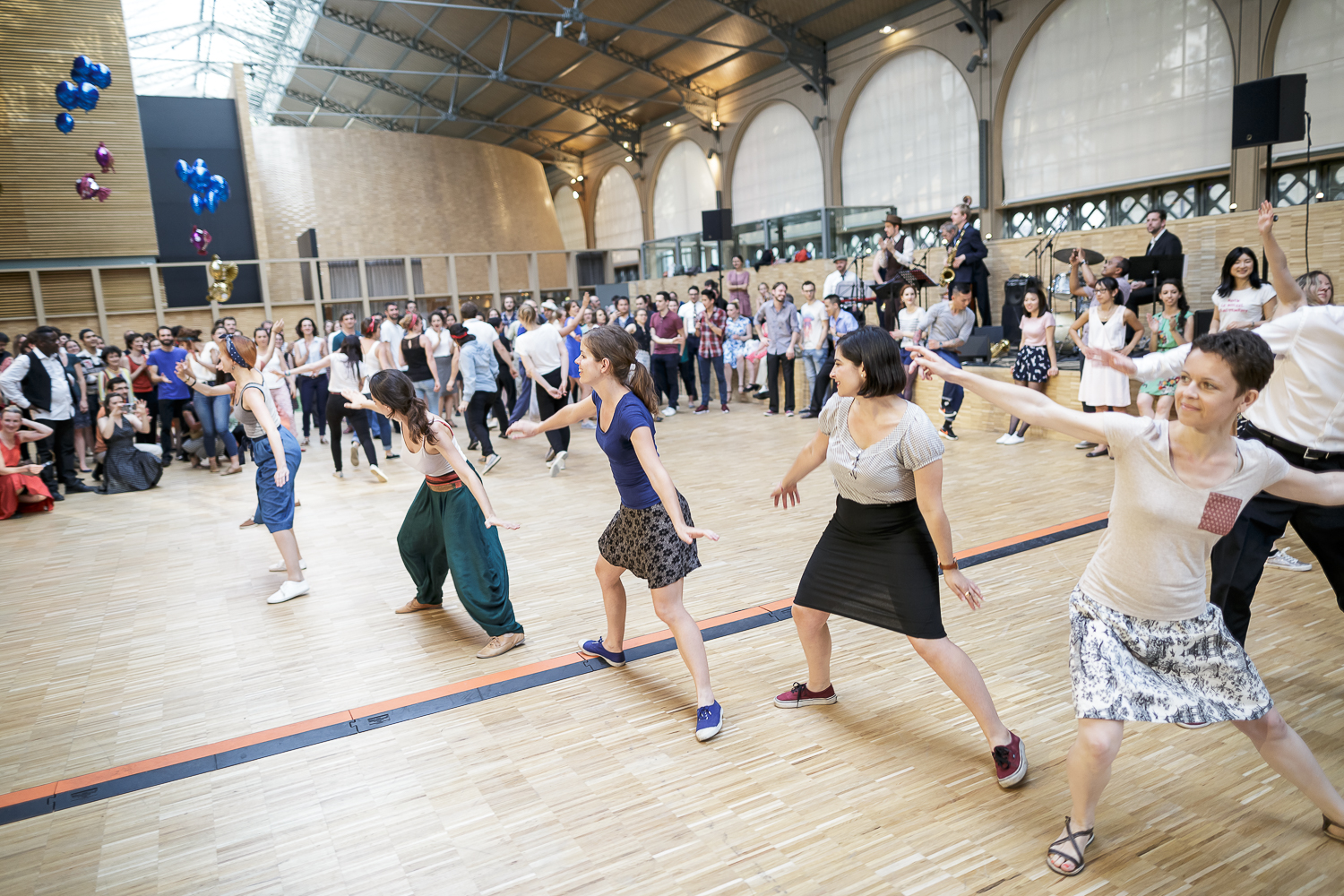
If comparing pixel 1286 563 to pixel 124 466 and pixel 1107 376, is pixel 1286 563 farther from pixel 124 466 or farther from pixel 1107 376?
pixel 124 466

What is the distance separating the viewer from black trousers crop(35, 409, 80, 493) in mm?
7863

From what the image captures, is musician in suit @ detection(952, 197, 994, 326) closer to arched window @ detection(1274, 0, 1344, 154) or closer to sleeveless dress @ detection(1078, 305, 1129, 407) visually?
sleeveless dress @ detection(1078, 305, 1129, 407)

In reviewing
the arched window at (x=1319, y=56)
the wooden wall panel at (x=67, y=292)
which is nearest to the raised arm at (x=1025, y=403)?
the arched window at (x=1319, y=56)

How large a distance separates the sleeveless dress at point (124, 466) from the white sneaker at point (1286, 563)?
901cm

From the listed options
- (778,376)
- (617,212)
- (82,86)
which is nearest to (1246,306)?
(778,376)

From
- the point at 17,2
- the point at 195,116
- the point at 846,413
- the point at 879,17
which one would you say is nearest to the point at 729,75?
the point at 879,17

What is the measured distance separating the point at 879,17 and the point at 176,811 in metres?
17.2

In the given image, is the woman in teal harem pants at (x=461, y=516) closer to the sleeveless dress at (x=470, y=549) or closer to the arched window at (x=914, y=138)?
the sleeveless dress at (x=470, y=549)

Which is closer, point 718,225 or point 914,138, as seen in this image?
point 718,225

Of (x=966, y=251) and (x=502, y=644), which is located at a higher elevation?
(x=966, y=251)

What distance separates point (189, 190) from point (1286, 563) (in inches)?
759

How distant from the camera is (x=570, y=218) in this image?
29938mm

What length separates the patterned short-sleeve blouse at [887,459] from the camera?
2.27 metres

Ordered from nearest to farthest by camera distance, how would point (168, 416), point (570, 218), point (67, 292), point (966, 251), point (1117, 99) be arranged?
point (168, 416) < point (966, 251) < point (1117, 99) < point (67, 292) < point (570, 218)
